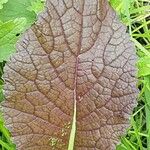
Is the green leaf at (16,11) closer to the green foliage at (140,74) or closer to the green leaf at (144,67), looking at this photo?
the green foliage at (140,74)

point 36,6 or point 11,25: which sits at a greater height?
point 36,6

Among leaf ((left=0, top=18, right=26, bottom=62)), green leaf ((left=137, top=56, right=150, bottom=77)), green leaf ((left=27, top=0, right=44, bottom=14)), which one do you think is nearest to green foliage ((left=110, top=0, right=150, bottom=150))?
green leaf ((left=137, top=56, right=150, bottom=77))

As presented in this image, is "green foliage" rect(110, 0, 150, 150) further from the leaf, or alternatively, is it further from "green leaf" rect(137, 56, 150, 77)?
the leaf

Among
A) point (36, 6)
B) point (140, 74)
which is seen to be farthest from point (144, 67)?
point (36, 6)

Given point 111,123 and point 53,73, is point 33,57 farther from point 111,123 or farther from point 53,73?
point 111,123

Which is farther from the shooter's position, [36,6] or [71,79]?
[36,6]

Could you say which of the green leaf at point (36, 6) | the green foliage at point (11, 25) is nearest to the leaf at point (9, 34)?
the green foliage at point (11, 25)

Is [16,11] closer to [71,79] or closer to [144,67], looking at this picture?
[144,67]
